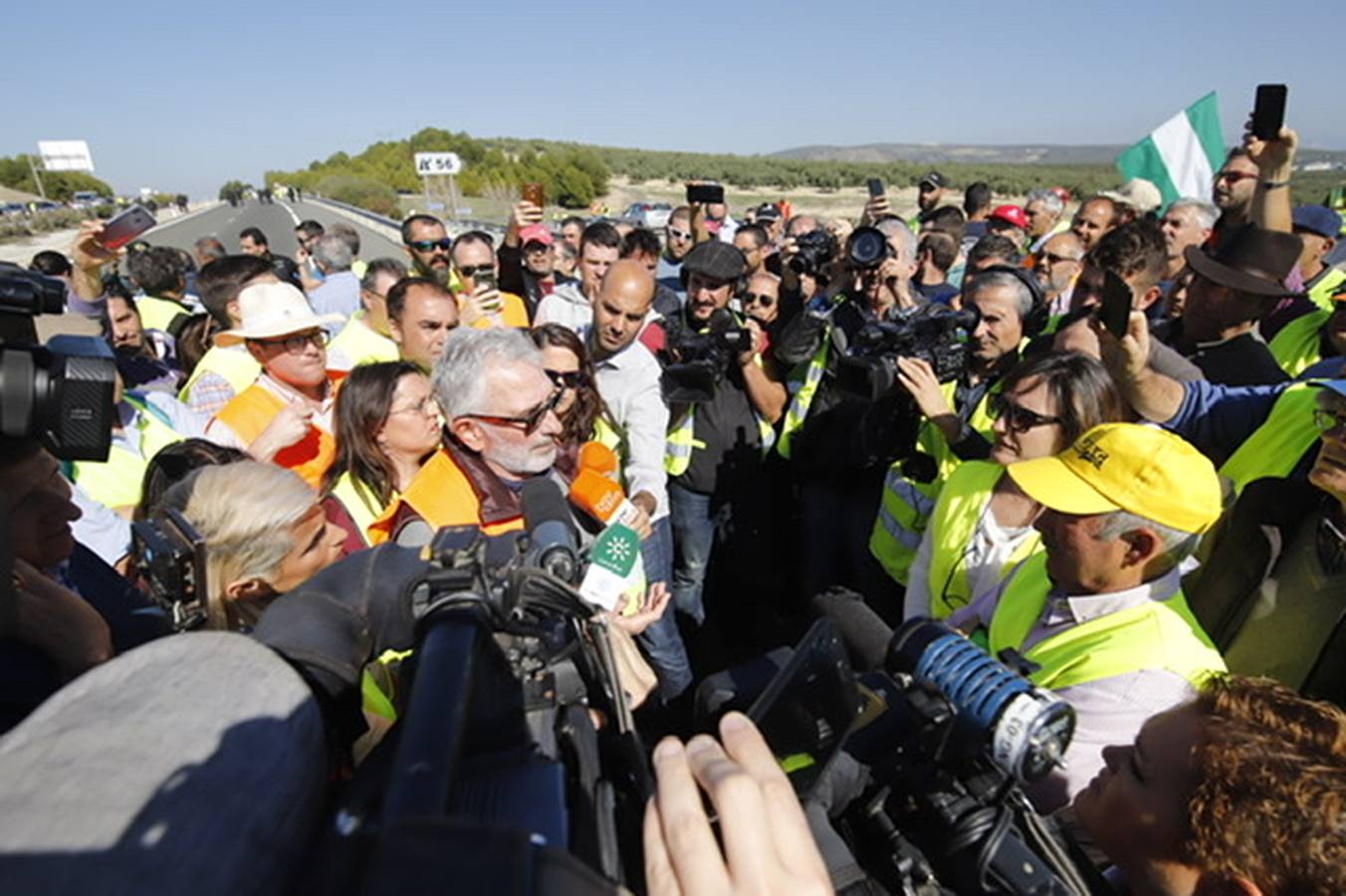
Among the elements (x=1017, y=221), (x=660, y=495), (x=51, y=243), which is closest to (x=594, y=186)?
(x=51, y=243)

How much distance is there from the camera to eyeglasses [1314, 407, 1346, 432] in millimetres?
2080

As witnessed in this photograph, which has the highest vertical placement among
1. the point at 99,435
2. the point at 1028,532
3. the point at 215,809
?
the point at 99,435

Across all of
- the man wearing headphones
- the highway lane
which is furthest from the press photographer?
the highway lane

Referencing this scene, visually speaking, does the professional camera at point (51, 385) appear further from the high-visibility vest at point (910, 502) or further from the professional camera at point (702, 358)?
the high-visibility vest at point (910, 502)

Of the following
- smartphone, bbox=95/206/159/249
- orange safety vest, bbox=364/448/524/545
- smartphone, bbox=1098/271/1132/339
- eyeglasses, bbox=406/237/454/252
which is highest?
smartphone, bbox=95/206/159/249

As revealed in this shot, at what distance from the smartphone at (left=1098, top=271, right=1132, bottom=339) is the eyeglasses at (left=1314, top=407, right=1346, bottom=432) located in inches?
26.5

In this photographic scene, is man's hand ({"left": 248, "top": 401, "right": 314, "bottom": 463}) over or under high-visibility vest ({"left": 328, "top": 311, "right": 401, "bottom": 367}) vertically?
under

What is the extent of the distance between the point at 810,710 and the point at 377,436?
2.27 metres

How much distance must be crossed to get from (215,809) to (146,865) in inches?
2.4

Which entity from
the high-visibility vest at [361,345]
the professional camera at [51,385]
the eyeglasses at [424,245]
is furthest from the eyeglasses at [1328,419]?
the eyeglasses at [424,245]

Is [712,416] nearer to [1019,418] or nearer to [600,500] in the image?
[600,500]

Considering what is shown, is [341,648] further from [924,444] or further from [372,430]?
[924,444]

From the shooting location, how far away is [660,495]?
3590 mm

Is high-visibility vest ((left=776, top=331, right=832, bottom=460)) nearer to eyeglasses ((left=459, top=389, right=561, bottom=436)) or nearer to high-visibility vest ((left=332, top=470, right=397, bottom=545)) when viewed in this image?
A: eyeglasses ((left=459, top=389, right=561, bottom=436))
